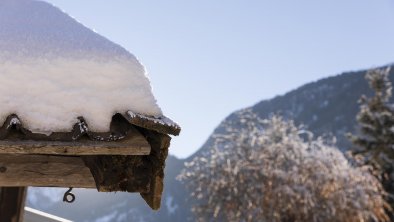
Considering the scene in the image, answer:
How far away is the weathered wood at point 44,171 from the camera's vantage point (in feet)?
6.67

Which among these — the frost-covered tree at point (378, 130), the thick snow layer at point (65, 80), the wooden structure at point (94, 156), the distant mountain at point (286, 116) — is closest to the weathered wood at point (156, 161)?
the wooden structure at point (94, 156)

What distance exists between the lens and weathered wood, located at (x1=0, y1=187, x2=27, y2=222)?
2.99 metres

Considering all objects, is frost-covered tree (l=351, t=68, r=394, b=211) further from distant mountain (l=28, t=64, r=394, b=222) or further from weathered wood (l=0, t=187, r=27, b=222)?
distant mountain (l=28, t=64, r=394, b=222)

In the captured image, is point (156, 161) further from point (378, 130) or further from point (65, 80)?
point (378, 130)

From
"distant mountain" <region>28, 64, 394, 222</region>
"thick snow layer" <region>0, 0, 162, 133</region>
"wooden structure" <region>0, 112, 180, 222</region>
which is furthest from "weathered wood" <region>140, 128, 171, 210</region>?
"distant mountain" <region>28, 64, 394, 222</region>

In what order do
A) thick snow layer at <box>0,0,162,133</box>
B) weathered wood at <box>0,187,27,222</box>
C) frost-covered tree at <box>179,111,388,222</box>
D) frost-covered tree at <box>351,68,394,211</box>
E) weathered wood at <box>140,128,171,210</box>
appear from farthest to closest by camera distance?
frost-covered tree at <box>351,68,394,211</box>
frost-covered tree at <box>179,111,388,222</box>
weathered wood at <box>0,187,27,222</box>
weathered wood at <box>140,128,171,210</box>
thick snow layer at <box>0,0,162,133</box>

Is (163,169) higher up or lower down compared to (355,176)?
higher up

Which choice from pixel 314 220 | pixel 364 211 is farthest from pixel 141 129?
pixel 364 211

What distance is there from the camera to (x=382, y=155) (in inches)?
730

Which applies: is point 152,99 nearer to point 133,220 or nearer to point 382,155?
point 382,155

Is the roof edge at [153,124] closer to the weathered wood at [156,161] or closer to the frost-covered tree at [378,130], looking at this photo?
the weathered wood at [156,161]

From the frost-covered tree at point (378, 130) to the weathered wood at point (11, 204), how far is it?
1668 cm

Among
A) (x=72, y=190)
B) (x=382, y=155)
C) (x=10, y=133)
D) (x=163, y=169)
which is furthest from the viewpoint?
(x=382, y=155)

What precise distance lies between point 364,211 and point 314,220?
1.54m
